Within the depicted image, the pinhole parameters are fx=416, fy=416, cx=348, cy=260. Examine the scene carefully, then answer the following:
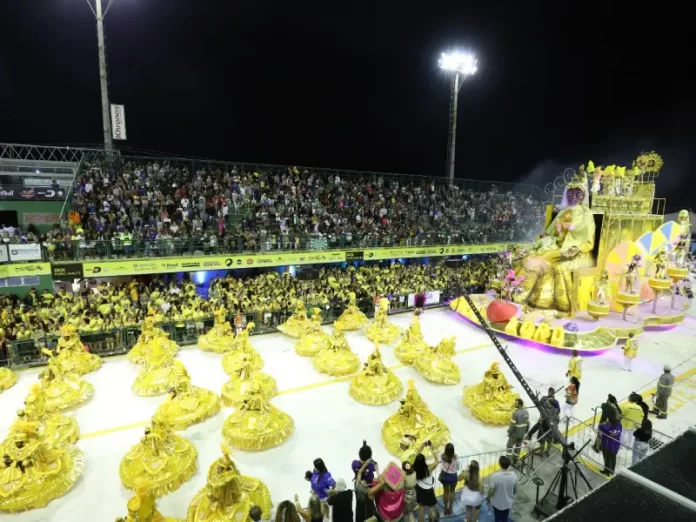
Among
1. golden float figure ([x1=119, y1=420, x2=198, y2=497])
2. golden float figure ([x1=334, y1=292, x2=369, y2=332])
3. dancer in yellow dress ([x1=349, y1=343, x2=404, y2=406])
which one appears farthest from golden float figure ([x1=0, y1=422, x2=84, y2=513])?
golden float figure ([x1=334, y1=292, x2=369, y2=332])

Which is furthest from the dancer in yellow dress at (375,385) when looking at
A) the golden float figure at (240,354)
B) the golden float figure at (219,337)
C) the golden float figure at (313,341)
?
the golden float figure at (219,337)

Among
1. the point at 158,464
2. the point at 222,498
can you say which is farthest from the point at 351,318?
the point at 222,498

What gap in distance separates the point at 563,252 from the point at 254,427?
34.9 ft

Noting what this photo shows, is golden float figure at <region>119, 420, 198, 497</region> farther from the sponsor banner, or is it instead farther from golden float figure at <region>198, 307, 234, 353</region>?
the sponsor banner

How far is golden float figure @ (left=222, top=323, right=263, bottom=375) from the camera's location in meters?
10.3

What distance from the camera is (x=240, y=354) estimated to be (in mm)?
10773

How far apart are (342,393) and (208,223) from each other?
984cm

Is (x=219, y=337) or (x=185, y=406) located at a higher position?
(x=219, y=337)

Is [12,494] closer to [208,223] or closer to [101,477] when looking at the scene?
[101,477]

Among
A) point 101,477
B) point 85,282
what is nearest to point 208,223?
point 85,282

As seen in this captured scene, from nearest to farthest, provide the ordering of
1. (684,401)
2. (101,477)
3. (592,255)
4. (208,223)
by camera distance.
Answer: (101,477), (684,401), (592,255), (208,223)

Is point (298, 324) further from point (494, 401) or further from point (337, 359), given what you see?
point (494, 401)

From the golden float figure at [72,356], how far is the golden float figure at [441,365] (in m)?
8.44

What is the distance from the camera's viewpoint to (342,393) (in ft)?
32.0
